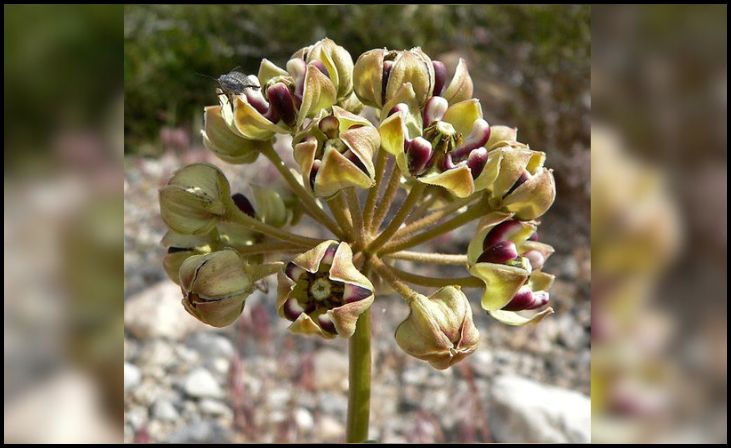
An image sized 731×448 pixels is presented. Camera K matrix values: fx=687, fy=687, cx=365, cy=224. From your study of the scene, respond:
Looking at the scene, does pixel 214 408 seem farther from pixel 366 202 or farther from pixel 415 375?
pixel 366 202

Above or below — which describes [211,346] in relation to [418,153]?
below

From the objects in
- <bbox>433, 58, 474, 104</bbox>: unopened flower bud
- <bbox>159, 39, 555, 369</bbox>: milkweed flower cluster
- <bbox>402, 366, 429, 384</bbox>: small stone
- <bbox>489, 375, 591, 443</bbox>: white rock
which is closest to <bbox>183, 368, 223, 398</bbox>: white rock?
<bbox>402, 366, 429, 384</bbox>: small stone

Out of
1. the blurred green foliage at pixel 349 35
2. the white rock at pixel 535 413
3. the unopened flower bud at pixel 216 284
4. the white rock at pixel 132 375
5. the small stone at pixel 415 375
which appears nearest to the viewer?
the unopened flower bud at pixel 216 284

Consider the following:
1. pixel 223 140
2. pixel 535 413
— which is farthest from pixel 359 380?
pixel 535 413

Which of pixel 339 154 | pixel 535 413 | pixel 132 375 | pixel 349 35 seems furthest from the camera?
pixel 349 35

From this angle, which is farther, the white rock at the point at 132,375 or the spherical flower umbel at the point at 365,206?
the white rock at the point at 132,375

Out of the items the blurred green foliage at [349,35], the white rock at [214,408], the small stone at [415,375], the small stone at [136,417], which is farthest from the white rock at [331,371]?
the blurred green foliage at [349,35]

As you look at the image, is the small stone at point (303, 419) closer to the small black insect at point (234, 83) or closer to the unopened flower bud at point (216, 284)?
the unopened flower bud at point (216, 284)
